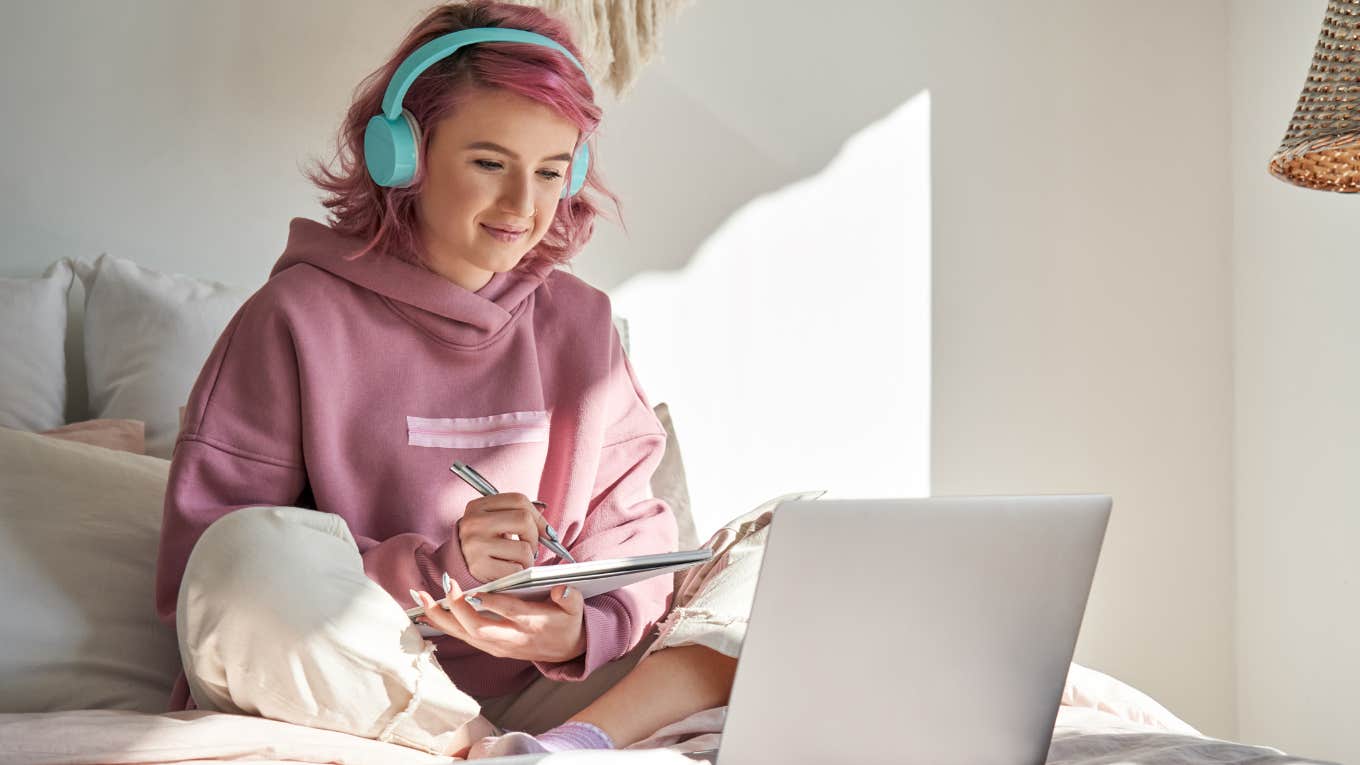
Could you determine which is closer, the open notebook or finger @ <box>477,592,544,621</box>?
the open notebook

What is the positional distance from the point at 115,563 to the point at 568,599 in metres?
0.51

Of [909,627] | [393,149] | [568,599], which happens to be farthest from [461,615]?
[393,149]

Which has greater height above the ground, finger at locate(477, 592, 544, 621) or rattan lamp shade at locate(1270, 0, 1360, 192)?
rattan lamp shade at locate(1270, 0, 1360, 192)

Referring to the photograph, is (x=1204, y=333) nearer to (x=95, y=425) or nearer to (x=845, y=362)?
(x=845, y=362)

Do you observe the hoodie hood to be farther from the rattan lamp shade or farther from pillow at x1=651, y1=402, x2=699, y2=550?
the rattan lamp shade

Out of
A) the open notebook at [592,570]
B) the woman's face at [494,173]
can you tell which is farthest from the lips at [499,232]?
the open notebook at [592,570]

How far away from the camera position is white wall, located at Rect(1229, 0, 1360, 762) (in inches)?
87.2

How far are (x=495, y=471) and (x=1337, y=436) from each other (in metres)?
1.52

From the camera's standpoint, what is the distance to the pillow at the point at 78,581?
1.28 m

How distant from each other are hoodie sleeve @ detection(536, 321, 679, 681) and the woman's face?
0.77 feet

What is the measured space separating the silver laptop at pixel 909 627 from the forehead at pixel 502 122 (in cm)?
72

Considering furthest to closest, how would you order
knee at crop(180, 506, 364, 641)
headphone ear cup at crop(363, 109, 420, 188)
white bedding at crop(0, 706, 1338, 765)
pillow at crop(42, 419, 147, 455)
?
pillow at crop(42, 419, 147, 455) < headphone ear cup at crop(363, 109, 420, 188) < knee at crop(180, 506, 364, 641) < white bedding at crop(0, 706, 1338, 765)

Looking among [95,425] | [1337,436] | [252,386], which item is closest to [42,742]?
[252,386]

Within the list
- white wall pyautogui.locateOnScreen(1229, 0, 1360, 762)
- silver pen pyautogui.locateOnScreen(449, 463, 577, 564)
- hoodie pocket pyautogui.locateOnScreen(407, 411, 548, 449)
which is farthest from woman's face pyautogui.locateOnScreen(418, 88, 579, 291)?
white wall pyautogui.locateOnScreen(1229, 0, 1360, 762)
